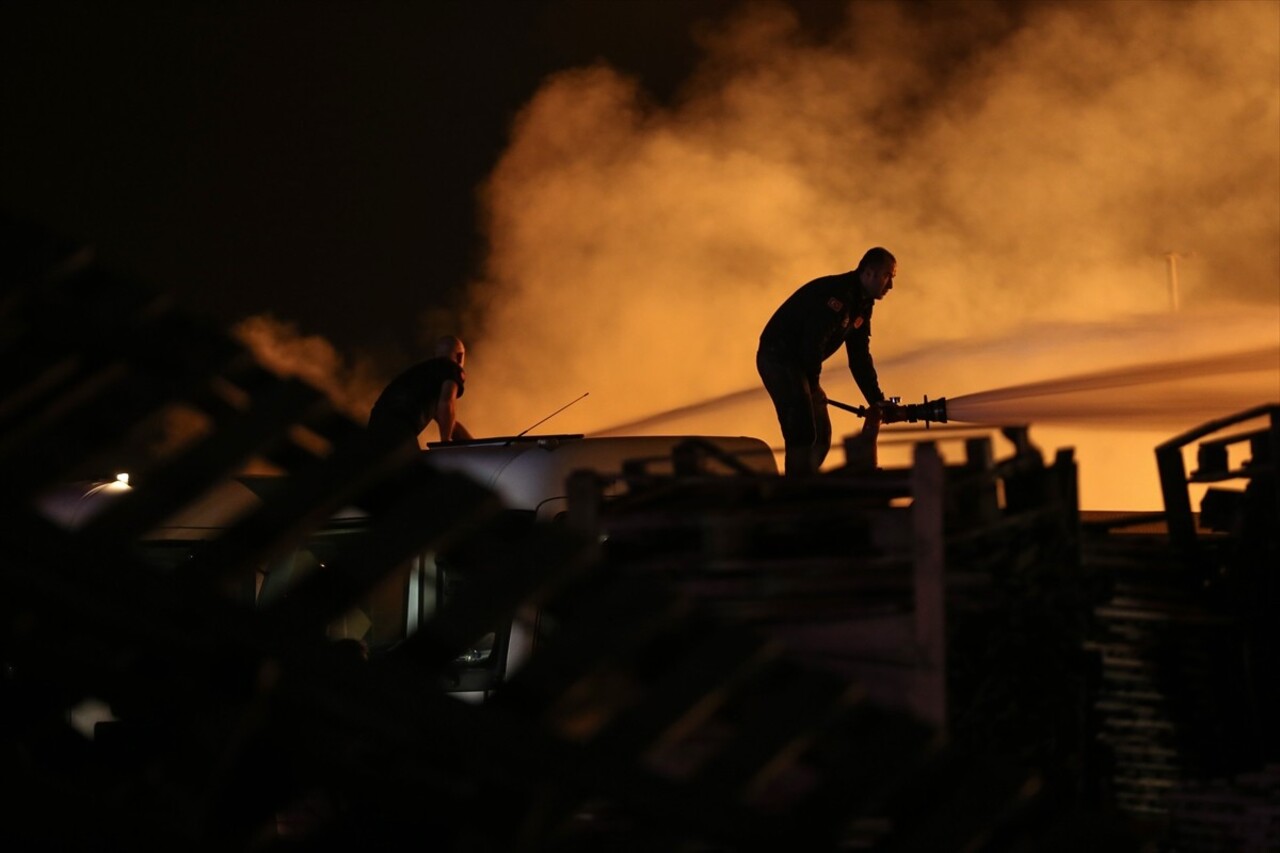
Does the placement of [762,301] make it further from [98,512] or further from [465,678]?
[98,512]

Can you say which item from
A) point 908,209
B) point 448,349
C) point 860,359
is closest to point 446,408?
point 448,349

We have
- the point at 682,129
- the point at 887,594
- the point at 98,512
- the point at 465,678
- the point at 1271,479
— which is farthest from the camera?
the point at 682,129

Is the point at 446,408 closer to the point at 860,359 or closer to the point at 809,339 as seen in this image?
the point at 809,339

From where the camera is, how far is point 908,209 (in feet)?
51.5

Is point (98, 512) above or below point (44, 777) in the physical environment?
above

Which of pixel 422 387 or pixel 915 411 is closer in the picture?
pixel 915 411

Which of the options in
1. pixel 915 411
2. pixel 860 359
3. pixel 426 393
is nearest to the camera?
pixel 915 411

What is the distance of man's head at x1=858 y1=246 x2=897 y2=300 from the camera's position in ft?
26.2

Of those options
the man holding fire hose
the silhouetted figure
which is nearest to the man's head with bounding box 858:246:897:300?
the man holding fire hose

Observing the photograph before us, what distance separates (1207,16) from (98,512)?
14.2m

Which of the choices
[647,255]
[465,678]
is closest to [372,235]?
[647,255]

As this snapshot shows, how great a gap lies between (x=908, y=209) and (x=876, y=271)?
25.9 ft

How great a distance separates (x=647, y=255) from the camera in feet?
53.2

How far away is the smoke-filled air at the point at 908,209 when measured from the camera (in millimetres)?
14891
